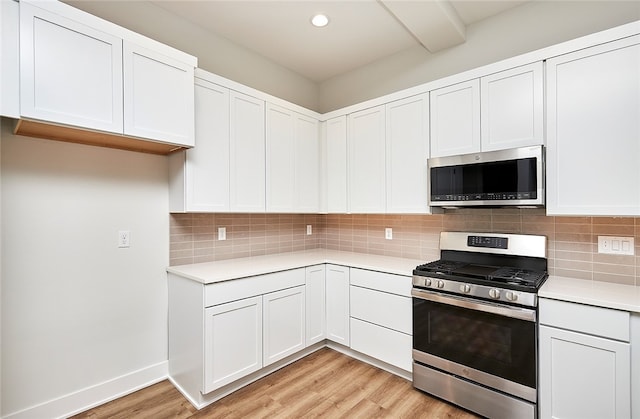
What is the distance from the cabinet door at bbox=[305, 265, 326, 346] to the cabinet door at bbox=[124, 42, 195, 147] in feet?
4.98

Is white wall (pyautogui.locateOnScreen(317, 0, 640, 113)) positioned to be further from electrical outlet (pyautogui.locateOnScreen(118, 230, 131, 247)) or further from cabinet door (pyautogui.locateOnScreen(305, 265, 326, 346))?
electrical outlet (pyautogui.locateOnScreen(118, 230, 131, 247))

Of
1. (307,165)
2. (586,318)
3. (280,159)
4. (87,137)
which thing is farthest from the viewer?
(307,165)

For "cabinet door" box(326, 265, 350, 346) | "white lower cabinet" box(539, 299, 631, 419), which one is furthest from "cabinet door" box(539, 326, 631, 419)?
"cabinet door" box(326, 265, 350, 346)

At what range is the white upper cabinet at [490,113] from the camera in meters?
2.02

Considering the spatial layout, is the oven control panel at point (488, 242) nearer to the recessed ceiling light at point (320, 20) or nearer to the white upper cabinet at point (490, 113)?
the white upper cabinet at point (490, 113)

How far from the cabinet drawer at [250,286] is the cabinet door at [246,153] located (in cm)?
62

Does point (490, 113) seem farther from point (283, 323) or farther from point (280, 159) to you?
point (283, 323)

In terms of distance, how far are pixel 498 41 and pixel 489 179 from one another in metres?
Answer: 1.27

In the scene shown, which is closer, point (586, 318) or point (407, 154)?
point (586, 318)

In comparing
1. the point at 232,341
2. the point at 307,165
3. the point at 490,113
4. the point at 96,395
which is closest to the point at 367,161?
the point at 307,165

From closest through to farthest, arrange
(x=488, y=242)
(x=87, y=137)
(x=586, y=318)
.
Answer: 1. (x=586, y=318)
2. (x=87, y=137)
3. (x=488, y=242)

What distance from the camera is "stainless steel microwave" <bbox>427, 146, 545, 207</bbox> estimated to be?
1.98m

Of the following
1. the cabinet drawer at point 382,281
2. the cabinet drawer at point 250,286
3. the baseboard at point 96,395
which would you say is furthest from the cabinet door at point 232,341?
the cabinet drawer at point 382,281

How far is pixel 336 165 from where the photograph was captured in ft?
10.6
